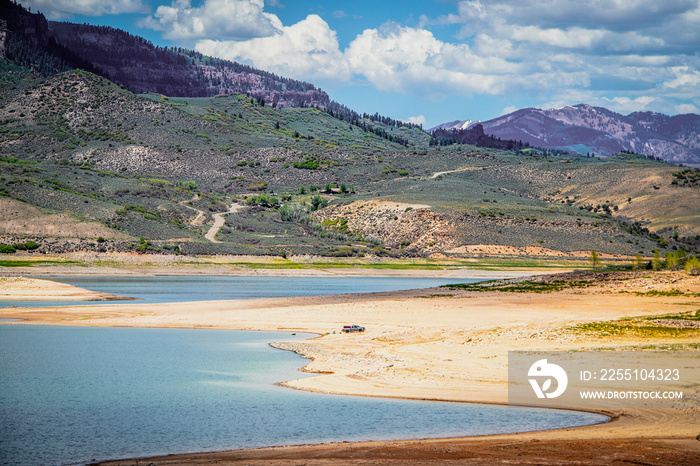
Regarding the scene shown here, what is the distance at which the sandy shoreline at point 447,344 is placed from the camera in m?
15.9

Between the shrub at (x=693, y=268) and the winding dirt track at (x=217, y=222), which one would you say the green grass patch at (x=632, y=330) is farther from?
the winding dirt track at (x=217, y=222)

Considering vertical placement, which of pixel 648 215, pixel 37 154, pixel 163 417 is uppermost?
pixel 37 154

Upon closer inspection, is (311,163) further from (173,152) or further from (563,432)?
(563,432)

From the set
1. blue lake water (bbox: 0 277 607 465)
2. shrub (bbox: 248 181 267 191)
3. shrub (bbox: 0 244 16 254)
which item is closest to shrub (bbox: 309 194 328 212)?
shrub (bbox: 248 181 267 191)

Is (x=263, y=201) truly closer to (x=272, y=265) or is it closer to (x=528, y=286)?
(x=272, y=265)

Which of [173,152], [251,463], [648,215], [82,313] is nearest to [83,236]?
[82,313]

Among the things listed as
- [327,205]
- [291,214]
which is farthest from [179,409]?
[327,205]

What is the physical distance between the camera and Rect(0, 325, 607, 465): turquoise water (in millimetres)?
17797

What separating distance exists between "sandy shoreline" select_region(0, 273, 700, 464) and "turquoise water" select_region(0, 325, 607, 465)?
3.65 ft

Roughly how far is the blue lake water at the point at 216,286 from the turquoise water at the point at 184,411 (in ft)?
86.2

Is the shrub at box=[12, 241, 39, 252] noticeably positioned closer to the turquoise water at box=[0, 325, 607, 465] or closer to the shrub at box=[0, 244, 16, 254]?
the shrub at box=[0, 244, 16, 254]

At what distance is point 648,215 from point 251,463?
16078cm

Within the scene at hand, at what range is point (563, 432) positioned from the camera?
57.6 ft

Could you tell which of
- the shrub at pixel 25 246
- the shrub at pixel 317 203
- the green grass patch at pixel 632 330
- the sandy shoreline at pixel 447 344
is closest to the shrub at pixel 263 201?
the shrub at pixel 317 203
